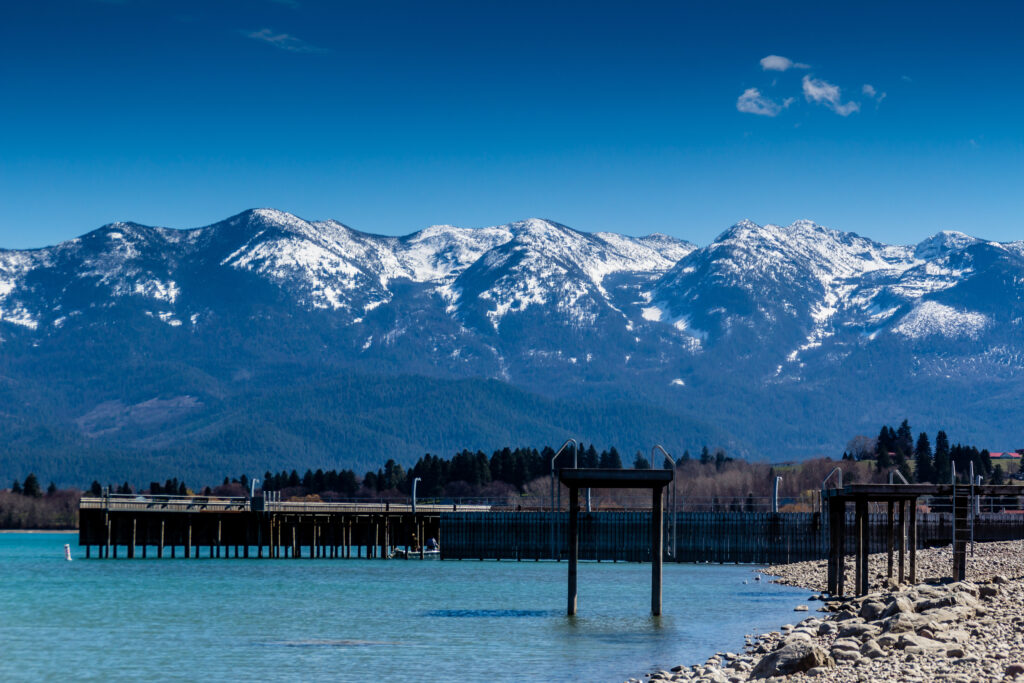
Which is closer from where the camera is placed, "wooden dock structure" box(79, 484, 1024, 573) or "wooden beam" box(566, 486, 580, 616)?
"wooden beam" box(566, 486, 580, 616)

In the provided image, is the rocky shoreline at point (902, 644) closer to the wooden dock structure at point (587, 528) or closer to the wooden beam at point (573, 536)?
the wooden beam at point (573, 536)

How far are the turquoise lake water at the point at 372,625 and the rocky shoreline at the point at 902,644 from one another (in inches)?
126

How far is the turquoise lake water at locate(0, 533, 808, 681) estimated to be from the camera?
146ft

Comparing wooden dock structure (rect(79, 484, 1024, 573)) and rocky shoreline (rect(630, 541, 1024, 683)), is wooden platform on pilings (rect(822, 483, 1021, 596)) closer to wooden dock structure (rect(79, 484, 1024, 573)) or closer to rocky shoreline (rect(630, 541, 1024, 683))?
rocky shoreline (rect(630, 541, 1024, 683))

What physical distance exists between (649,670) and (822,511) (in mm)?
61641

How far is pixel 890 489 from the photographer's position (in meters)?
55.8

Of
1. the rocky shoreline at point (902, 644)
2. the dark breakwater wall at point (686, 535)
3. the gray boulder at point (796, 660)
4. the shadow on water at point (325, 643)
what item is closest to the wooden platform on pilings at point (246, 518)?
the dark breakwater wall at point (686, 535)

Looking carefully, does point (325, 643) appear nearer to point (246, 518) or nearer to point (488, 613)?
point (488, 613)

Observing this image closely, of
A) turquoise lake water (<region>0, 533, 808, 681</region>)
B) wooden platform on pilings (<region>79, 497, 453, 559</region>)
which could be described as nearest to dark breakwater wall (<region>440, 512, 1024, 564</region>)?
wooden platform on pilings (<region>79, 497, 453, 559</region>)

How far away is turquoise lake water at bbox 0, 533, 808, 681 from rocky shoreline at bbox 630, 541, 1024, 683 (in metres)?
3.19

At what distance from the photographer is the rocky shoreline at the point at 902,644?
3297 cm

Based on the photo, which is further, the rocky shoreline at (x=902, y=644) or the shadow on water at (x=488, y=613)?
the shadow on water at (x=488, y=613)

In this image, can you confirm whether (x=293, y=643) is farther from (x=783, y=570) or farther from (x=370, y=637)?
(x=783, y=570)

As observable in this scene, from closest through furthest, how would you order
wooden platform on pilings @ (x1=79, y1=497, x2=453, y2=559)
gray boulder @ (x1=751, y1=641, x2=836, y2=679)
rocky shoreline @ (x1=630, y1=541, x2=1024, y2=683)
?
rocky shoreline @ (x1=630, y1=541, x2=1024, y2=683) → gray boulder @ (x1=751, y1=641, x2=836, y2=679) → wooden platform on pilings @ (x1=79, y1=497, x2=453, y2=559)
